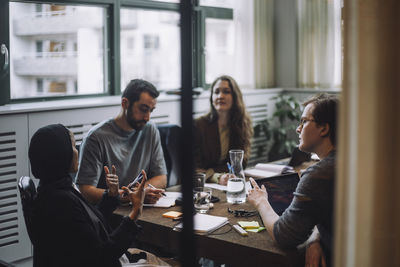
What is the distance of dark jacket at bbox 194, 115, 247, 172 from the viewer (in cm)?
322

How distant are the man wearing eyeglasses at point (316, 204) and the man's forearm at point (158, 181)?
108 cm

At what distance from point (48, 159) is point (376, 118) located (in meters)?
1.04

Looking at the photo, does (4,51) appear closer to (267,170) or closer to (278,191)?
(267,170)

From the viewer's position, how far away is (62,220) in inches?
61.9

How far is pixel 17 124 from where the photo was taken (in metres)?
3.18

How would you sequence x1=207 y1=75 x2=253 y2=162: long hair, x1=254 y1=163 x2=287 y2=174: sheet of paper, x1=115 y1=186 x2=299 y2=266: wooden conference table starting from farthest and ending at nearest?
x1=207 y1=75 x2=253 y2=162: long hair, x1=254 y1=163 x2=287 y2=174: sheet of paper, x1=115 y1=186 x2=299 y2=266: wooden conference table

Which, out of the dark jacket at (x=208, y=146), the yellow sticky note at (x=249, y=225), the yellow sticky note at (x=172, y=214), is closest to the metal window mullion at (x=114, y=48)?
the dark jacket at (x=208, y=146)

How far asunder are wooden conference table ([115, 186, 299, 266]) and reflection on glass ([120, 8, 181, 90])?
2.55m

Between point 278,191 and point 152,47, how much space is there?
3.12m

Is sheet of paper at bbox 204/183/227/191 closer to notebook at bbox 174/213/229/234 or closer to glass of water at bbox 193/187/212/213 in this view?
glass of water at bbox 193/187/212/213

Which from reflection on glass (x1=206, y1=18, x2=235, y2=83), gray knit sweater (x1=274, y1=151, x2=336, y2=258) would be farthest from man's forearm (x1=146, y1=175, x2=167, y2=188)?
reflection on glass (x1=206, y1=18, x2=235, y2=83)

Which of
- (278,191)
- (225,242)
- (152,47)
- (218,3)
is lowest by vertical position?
(225,242)

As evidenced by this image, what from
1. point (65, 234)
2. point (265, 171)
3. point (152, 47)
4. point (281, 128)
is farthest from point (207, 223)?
point (281, 128)

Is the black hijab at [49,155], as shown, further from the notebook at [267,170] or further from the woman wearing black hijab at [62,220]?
the notebook at [267,170]
